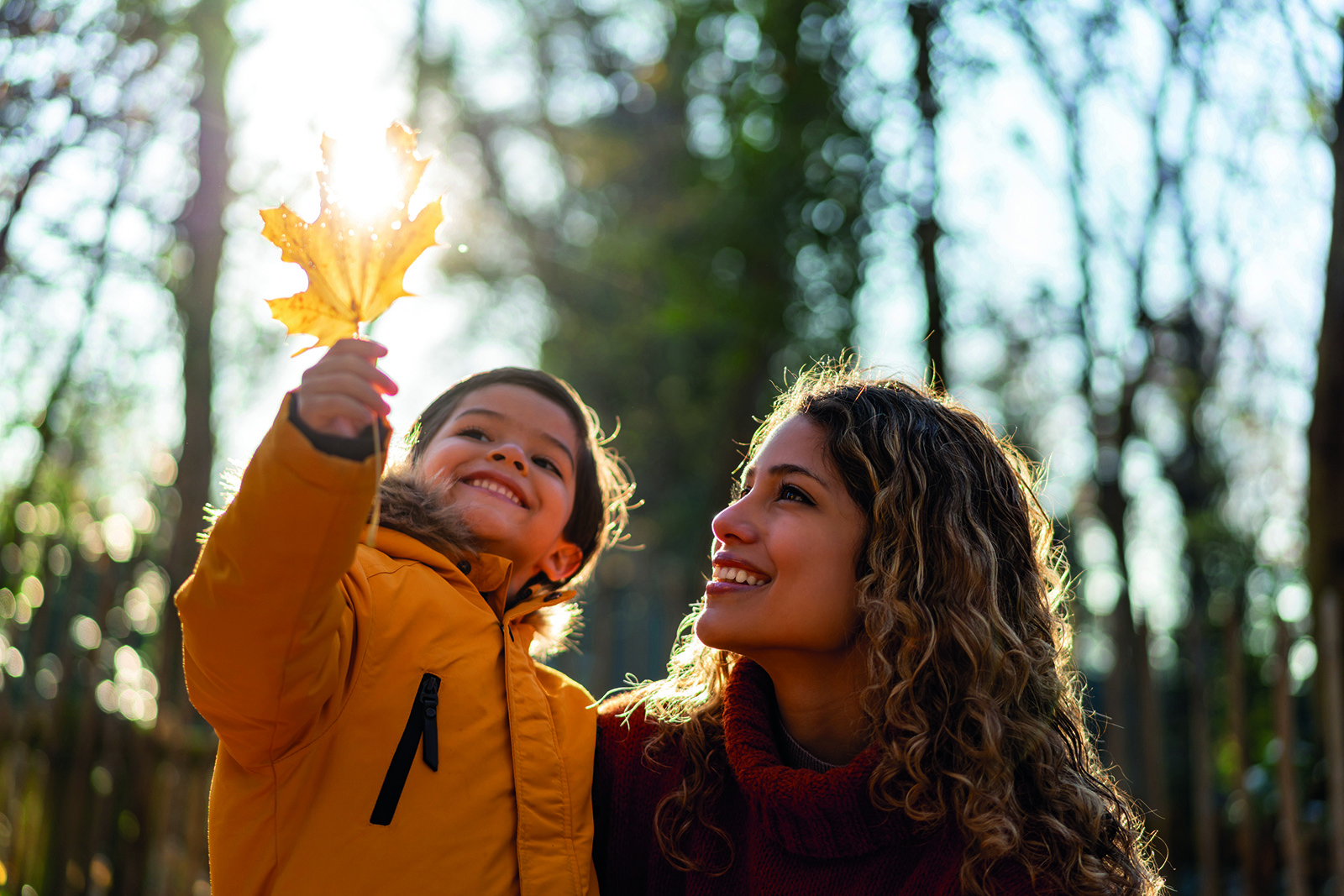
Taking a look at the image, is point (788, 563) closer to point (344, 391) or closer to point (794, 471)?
point (794, 471)

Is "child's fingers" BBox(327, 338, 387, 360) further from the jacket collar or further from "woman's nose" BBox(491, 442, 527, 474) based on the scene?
"woman's nose" BBox(491, 442, 527, 474)

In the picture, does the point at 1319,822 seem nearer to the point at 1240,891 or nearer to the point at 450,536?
the point at 1240,891

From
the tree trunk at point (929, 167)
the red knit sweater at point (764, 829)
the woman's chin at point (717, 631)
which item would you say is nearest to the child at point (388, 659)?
the red knit sweater at point (764, 829)

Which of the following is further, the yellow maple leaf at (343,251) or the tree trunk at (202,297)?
the tree trunk at (202,297)

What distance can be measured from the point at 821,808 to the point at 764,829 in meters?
0.17

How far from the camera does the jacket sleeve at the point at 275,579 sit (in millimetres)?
1408

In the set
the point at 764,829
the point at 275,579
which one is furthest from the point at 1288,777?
the point at 275,579

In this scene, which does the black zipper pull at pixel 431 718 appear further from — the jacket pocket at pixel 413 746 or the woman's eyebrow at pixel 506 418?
the woman's eyebrow at pixel 506 418

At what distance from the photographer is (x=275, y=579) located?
144cm

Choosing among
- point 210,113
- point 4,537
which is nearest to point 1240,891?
point 210,113

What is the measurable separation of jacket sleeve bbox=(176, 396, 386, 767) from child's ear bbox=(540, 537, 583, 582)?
3.69ft

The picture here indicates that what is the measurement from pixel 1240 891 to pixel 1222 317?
20.4 feet

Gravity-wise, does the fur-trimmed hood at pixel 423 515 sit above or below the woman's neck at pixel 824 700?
above

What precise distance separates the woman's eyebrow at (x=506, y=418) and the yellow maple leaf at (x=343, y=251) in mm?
976
